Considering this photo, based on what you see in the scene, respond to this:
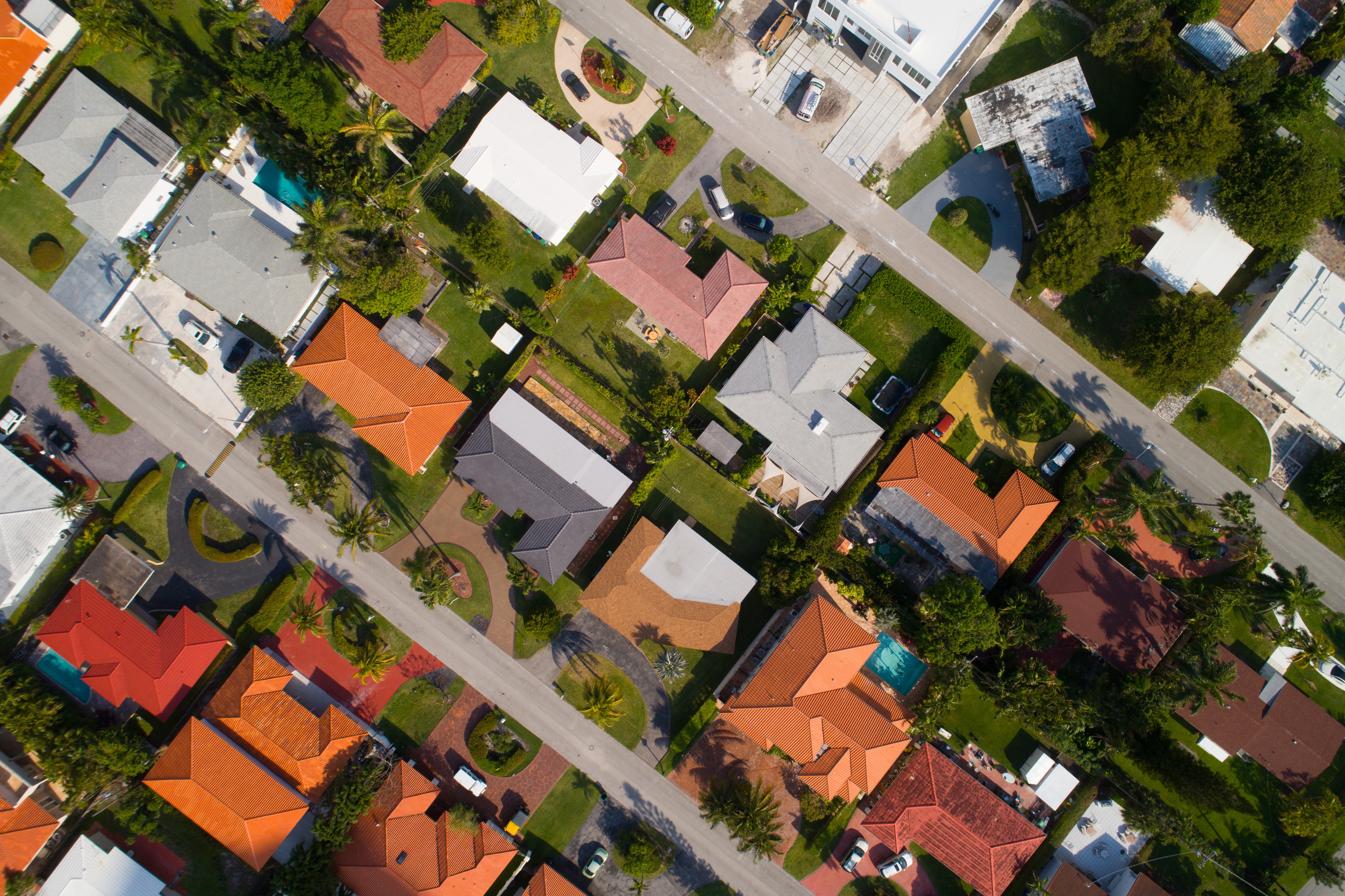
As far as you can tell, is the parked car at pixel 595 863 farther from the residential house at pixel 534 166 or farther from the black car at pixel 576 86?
the black car at pixel 576 86

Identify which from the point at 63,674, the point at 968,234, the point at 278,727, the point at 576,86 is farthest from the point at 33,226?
the point at 968,234

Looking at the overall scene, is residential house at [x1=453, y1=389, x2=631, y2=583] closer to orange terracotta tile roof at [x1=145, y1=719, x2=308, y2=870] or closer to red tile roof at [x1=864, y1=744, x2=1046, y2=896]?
orange terracotta tile roof at [x1=145, y1=719, x2=308, y2=870]

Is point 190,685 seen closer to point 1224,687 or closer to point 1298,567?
point 1224,687

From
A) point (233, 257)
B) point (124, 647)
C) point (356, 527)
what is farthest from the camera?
point (356, 527)

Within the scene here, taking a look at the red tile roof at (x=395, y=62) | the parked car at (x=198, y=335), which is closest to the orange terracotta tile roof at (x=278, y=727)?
the parked car at (x=198, y=335)

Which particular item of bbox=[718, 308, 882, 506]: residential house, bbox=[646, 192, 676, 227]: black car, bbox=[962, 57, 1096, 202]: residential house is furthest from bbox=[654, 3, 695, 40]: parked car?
bbox=[718, 308, 882, 506]: residential house

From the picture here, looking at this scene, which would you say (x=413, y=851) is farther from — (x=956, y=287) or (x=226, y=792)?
(x=956, y=287)

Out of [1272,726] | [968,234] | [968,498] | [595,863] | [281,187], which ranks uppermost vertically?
[968,234]
